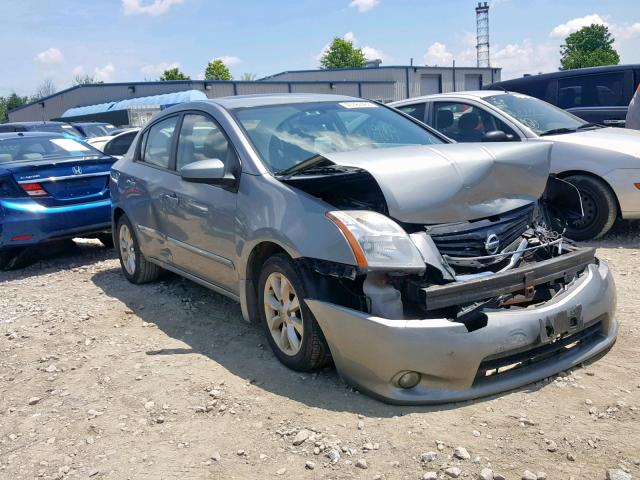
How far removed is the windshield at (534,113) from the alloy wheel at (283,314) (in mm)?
4392

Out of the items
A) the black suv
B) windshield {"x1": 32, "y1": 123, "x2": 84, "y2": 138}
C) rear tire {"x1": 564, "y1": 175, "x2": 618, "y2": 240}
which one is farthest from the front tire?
windshield {"x1": 32, "y1": 123, "x2": 84, "y2": 138}

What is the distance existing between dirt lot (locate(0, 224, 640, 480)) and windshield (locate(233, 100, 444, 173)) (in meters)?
1.35

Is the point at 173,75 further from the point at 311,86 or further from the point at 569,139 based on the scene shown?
the point at 569,139

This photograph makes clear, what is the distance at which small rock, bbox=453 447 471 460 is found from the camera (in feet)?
8.97

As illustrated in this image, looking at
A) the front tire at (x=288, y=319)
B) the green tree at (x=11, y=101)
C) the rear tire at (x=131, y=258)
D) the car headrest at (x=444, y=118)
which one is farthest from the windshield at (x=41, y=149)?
the green tree at (x=11, y=101)

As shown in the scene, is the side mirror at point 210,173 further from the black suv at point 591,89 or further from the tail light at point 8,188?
the black suv at point 591,89

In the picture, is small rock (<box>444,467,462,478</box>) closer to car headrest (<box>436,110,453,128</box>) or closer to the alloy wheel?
the alloy wheel

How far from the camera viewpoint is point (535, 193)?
3.86 metres

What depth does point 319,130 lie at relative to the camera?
4.42 metres

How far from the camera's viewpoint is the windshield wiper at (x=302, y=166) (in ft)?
11.8

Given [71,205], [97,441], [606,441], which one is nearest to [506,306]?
[606,441]

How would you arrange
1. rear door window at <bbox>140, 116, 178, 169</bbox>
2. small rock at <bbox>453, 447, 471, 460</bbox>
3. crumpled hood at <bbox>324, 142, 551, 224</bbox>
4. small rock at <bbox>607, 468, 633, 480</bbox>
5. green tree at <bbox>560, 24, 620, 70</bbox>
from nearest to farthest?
1. small rock at <bbox>607, 468, 633, 480</bbox>
2. small rock at <bbox>453, 447, 471, 460</bbox>
3. crumpled hood at <bbox>324, 142, 551, 224</bbox>
4. rear door window at <bbox>140, 116, 178, 169</bbox>
5. green tree at <bbox>560, 24, 620, 70</bbox>

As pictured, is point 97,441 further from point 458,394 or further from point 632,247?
point 632,247

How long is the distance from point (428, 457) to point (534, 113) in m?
5.57
